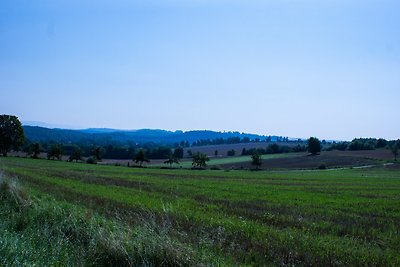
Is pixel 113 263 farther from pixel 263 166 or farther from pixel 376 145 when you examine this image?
pixel 376 145

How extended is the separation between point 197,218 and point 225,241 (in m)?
4.30

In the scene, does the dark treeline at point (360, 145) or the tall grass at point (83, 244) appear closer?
the tall grass at point (83, 244)

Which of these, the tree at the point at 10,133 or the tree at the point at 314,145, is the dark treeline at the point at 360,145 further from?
the tree at the point at 10,133

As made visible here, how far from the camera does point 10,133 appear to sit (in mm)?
102562

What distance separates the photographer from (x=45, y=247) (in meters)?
10.1

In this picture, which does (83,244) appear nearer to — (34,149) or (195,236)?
(195,236)

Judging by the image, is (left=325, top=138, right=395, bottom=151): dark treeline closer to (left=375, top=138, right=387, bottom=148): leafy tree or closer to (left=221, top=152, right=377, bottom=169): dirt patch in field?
(left=375, top=138, right=387, bottom=148): leafy tree

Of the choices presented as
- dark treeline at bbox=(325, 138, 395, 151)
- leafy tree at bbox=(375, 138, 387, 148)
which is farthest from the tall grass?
leafy tree at bbox=(375, 138, 387, 148)

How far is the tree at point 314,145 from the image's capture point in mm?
132500

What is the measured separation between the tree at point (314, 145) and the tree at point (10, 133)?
8884 cm

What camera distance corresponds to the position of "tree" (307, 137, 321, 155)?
13250cm

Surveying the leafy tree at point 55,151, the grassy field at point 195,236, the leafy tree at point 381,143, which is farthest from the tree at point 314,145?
the grassy field at point 195,236

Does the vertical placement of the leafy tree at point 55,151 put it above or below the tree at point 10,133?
below

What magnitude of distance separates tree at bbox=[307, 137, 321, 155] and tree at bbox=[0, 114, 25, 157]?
88839mm
